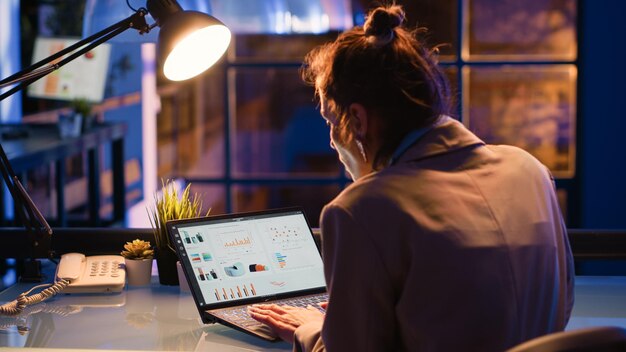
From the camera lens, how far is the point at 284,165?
663 cm

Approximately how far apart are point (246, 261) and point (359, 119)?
0.78 meters

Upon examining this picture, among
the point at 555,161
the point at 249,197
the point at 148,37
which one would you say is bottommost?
the point at 249,197

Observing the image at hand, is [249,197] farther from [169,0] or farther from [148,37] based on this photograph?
[169,0]

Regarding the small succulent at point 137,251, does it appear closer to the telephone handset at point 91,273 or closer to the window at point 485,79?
the telephone handset at point 91,273

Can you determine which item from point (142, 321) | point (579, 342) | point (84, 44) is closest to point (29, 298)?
point (142, 321)

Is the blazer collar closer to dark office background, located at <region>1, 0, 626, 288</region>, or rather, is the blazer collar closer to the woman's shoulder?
the woman's shoulder

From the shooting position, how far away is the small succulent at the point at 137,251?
2445mm

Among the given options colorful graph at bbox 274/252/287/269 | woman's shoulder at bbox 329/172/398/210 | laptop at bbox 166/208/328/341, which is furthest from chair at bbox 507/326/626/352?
colorful graph at bbox 274/252/287/269

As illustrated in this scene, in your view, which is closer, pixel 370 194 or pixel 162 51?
pixel 370 194

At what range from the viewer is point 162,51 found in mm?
2229

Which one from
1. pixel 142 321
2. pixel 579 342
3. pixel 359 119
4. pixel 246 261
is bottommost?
pixel 142 321

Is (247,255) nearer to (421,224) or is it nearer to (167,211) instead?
(167,211)

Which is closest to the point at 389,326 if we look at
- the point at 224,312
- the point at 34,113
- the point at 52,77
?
the point at 224,312

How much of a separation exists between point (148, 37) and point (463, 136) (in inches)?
58.9
